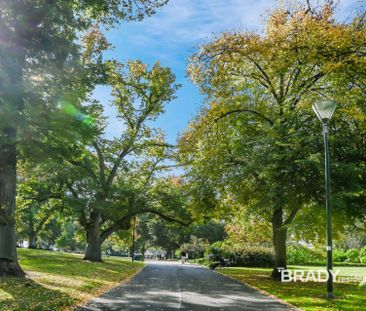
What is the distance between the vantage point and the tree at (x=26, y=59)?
474 inches

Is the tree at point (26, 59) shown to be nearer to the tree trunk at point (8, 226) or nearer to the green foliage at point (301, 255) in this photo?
the tree trunk at point (8, 226)

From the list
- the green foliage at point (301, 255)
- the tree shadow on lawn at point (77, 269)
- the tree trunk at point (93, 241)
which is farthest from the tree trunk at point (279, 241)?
the green foliage at point (301, 255)

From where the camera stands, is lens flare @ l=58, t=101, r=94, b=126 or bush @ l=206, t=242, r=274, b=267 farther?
bush @ l=206, t=242, r=274, b=267

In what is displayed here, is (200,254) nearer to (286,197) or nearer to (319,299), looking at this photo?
(286,197)

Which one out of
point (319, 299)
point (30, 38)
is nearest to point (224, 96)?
point (30, 38)

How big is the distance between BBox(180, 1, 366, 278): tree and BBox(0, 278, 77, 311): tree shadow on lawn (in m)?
8.68

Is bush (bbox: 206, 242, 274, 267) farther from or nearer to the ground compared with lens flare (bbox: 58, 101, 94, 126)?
nearer to the ground

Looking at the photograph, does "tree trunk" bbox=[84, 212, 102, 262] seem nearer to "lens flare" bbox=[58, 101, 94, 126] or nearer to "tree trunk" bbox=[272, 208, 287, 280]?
"tree trunk" bbox=[272, 208, 287, 280]

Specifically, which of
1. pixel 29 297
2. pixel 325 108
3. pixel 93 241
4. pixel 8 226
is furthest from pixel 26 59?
pixel 93 241

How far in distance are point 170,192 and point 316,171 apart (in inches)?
823

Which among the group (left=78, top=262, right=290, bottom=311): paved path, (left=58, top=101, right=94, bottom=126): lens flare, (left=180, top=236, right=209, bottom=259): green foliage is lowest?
(left=78, top=262, right=290, bottom=311): paved path

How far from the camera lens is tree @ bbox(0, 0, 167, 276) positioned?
12039 millimetres

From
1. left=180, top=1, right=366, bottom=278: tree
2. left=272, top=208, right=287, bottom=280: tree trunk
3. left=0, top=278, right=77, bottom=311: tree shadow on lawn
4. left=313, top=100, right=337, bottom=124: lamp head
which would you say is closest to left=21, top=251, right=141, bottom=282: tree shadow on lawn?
left=0, top=278, right=77, bottom=311: tree shadow on lawn

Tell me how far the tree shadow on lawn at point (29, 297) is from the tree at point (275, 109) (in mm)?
8682
